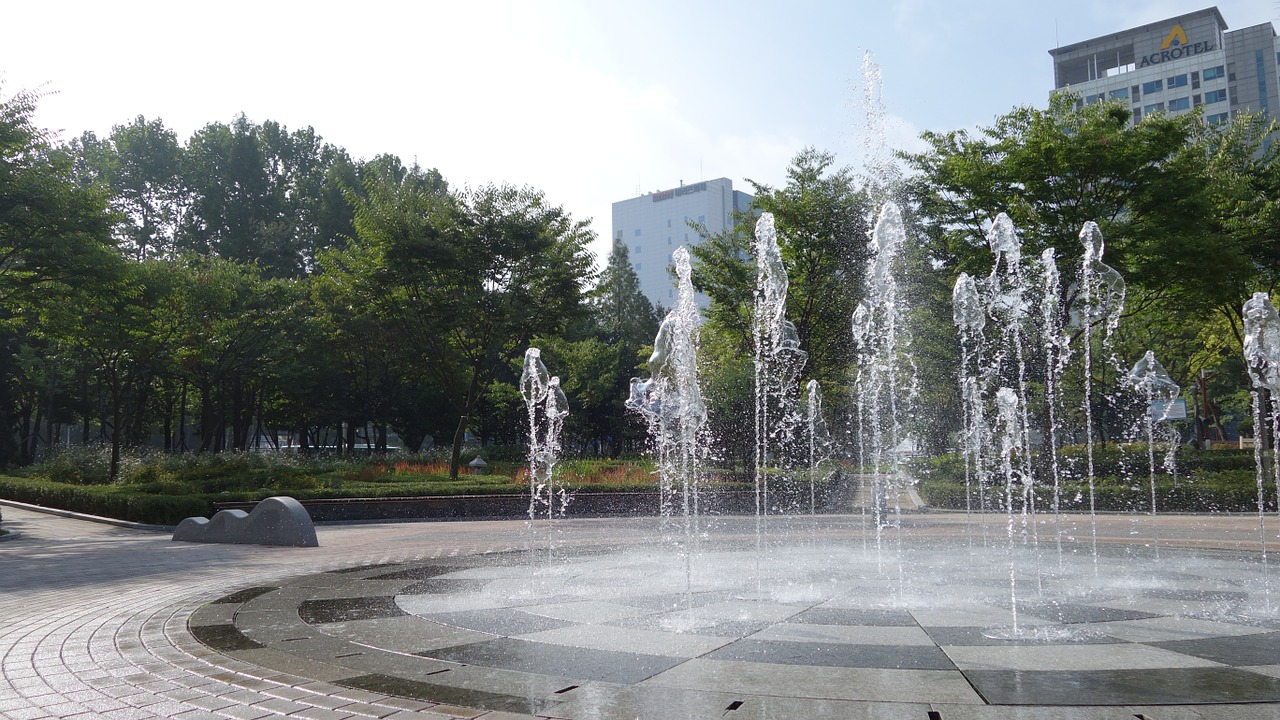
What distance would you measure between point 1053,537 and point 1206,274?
10456mm

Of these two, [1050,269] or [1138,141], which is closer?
[1050,269]

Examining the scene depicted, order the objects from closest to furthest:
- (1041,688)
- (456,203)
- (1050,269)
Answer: (1041,688) → (1050,269) → (456,203)

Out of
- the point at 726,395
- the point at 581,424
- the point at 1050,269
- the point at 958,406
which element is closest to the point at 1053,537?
the point at 1050,269

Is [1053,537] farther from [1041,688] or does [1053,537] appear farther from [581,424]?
[581,424]

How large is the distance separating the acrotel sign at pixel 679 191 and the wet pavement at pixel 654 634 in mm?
111636

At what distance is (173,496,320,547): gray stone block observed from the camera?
13.7 meters

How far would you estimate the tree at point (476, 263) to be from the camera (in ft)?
82.9

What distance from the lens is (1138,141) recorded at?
1969 centimetres

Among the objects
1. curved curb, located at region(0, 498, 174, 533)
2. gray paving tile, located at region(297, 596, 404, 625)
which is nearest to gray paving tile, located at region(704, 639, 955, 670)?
gray paving tile, located at region(297, 596, 404, 625)

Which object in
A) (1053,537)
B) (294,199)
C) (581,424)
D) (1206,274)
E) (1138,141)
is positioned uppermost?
(294,199)

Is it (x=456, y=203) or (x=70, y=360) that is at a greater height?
(x=456, y=203)

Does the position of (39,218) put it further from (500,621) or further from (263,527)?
(500,621)

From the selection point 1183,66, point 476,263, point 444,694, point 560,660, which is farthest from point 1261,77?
point 444,694

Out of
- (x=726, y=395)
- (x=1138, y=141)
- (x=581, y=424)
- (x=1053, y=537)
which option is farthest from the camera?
(x=581, y=424)
